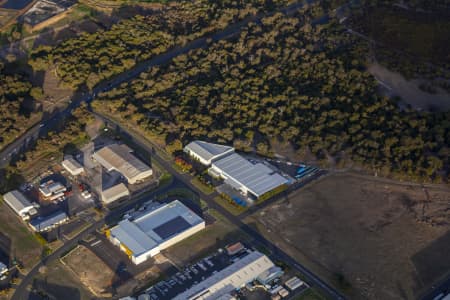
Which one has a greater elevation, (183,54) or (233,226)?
(183,54)

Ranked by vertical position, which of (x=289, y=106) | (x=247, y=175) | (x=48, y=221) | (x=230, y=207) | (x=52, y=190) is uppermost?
(x=289, y=106)

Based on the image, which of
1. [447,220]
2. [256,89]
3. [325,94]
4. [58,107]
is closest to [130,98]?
[58,107]

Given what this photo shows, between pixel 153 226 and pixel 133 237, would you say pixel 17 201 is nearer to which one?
pixel 133 237

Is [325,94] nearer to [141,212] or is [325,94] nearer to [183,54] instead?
[183,54]

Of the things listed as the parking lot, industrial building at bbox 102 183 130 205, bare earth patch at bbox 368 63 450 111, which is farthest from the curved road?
bare earth patch at bbox 368 63 450 111

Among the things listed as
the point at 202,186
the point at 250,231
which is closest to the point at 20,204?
the point at 202,186

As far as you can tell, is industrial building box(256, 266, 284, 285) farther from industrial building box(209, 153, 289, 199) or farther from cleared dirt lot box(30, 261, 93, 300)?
cleared dirt lot box(30, 261, 93, 300)

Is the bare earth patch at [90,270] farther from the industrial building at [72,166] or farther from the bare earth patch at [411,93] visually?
the bare earth patch at [411,93]
